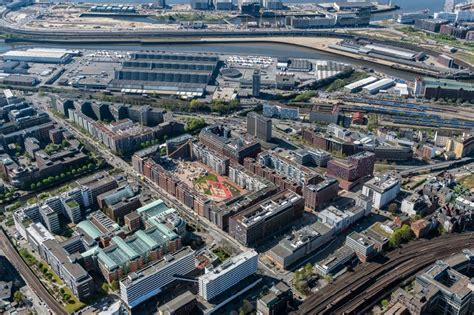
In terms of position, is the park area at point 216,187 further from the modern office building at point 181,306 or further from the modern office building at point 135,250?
the modern office building at point 181,306

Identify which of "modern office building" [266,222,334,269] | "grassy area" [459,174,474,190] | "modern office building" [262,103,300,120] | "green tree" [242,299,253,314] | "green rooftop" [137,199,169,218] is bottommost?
"green tree" [242,299,253,314]

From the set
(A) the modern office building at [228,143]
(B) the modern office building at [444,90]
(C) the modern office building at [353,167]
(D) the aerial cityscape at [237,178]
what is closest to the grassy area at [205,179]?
(D) the aerial cityscape at [237,178]

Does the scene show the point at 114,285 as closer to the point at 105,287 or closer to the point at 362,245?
the point at 105,287

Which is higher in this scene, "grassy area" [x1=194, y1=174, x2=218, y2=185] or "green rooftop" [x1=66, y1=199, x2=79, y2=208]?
"green rooftop" [x1=66, y1=199, x2=79, y2=208]

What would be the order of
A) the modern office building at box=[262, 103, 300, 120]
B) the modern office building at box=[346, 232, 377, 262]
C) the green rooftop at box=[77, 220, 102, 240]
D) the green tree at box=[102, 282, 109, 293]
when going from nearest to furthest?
1. the green tree at box=[102, 282, 109, 293]
2. the modern office building at box=[346, 232, 377, 262]
3. the green rooftop at box=[77, 220, 102, 240]
4. the modern office building at box=[262, 103, 300, 120]

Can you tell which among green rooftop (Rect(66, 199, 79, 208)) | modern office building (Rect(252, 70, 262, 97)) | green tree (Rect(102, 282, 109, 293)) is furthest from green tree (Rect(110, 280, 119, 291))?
modern office building (Rect(252, 70, 262, 97))

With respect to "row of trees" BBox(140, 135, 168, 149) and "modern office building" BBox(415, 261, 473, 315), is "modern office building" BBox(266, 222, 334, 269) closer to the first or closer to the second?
"modern office building" BBox(415, 261, 473, 315)

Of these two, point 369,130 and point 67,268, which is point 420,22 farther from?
point 67,268
